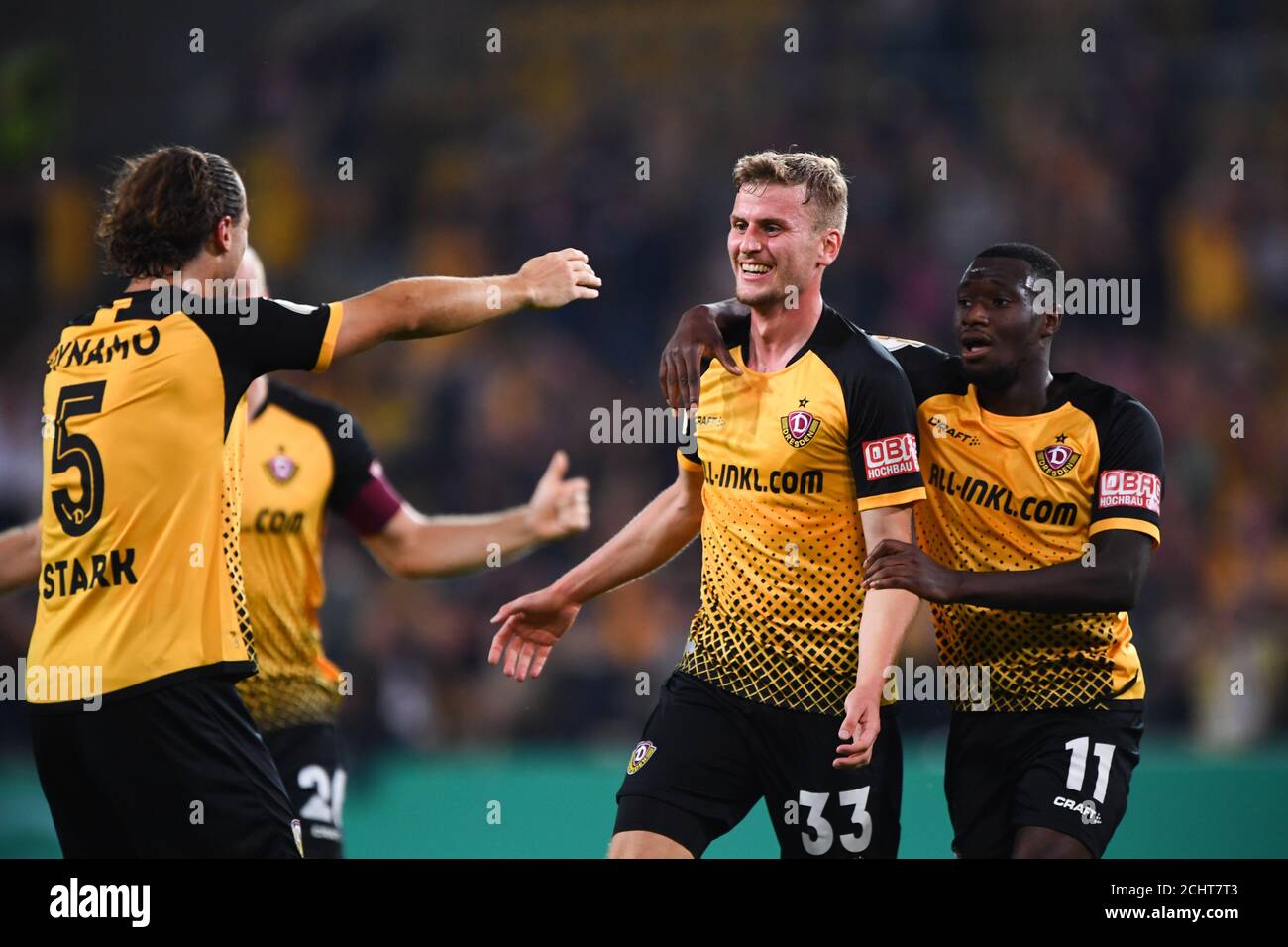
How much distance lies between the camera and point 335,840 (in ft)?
21.8

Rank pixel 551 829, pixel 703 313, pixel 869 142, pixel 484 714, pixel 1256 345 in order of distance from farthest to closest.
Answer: pixel 869 142, pixel 1256 345, pixel 484 714, pixel 551 829, pixel 703 313

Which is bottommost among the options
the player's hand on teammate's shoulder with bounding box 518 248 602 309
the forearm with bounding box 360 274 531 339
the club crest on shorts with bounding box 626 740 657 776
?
the club crest on shorts with bounding box 626 740 657 776

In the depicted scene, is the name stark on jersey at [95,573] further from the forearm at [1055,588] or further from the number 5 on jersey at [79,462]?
the forearm at [1055,588]

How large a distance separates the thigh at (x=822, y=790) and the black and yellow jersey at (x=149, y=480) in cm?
177

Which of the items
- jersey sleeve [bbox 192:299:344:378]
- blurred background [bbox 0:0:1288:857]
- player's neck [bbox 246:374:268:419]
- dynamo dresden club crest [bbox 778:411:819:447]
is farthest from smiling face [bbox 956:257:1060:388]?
blurred background [bbox 0:0:1288:857]

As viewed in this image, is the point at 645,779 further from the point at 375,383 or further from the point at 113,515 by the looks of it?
the point at 375,383

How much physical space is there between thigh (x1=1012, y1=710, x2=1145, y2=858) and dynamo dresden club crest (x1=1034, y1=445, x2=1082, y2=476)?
808 millimetres

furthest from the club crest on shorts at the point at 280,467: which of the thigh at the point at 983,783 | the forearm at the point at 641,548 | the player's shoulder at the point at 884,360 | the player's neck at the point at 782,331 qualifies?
the thigh at the point at 983,783

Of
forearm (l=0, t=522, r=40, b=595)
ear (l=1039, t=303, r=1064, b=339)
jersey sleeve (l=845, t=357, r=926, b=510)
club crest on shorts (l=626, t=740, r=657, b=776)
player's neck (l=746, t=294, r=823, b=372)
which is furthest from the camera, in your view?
forearm (l=0, t=522, r=40, b=595)

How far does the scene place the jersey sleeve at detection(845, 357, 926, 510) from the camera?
211 inches

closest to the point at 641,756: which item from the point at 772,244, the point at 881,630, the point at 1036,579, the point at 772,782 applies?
the point at 772,782

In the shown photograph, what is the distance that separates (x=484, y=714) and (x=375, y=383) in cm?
364

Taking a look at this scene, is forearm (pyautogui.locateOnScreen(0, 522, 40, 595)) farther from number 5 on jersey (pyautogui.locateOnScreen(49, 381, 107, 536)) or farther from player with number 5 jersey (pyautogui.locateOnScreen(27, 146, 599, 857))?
number 5 on jersey (pyautogui.locateOnScreen(49, 381, 107, 536))

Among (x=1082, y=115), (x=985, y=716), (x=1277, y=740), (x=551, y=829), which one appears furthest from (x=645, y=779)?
(x=1082, y=115)
